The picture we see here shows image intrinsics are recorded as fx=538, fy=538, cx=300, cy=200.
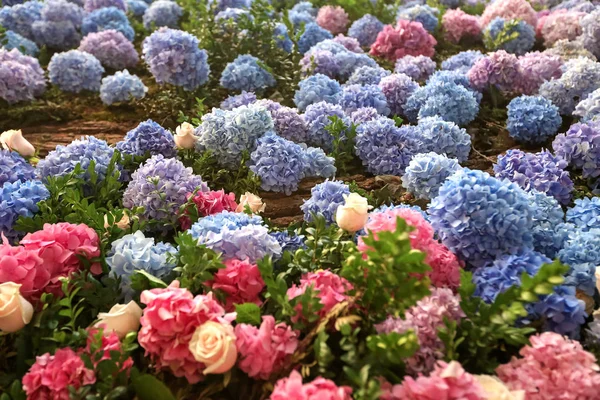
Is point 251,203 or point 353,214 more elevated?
point 353,214

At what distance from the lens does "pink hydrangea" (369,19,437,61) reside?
12.7 ft

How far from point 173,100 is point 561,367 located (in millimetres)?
2625

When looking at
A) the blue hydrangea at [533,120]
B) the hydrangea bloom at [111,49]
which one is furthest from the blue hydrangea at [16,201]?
the blue hydrangea at [533,120]

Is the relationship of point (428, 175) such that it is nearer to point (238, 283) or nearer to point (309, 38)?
point (238, 283)

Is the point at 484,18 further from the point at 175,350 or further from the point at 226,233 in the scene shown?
the point at 175,350

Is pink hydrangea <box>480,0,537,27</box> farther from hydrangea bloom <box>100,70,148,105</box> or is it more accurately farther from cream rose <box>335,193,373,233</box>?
cream rose <box>335,193,373,233</box>

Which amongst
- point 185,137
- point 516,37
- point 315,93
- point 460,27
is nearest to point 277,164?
point 185,137

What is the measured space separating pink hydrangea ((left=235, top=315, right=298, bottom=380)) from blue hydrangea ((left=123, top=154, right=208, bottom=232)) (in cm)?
77

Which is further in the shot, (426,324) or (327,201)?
(327,201)

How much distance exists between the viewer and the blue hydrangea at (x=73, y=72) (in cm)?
342

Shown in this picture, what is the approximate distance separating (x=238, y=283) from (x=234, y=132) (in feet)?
3.39

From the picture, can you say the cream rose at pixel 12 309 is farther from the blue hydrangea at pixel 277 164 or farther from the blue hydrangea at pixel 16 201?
the blue hydrangea at pixel 277 164

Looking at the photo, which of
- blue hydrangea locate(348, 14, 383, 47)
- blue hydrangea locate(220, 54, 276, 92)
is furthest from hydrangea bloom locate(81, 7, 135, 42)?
blue hydrangea locate(348, 14, 383, 47)

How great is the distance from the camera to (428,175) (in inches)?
86.2
